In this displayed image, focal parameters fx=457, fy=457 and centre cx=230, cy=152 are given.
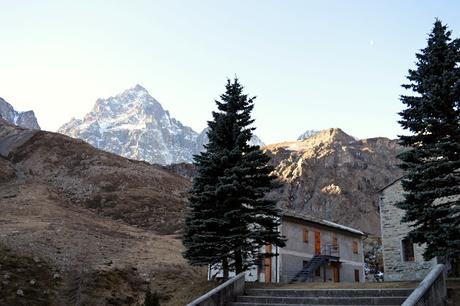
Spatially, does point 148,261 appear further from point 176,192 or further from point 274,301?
point 176,192

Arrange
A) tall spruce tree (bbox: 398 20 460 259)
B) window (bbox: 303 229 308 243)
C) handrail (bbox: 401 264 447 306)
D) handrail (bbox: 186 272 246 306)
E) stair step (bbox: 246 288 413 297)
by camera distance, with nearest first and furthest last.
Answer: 1. handrail (bbox: 401 264 447 306)
2. stair step (bbox: 246 288 413 297)
3. handrail (bbox: 186 272 246 306)
4. tall spruce tree (bbox: 398 20 460 259)
5. window (bbox: 303 229 308 243)

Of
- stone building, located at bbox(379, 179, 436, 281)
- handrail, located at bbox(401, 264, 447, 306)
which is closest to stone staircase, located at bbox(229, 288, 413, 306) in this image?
handrail, located at bbox(401, 264, 447, 306)

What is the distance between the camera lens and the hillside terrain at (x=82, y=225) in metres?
23.8

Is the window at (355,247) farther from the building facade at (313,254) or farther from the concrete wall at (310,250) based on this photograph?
the concrete wall at (310,250)

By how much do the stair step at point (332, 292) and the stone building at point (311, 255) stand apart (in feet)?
42.0

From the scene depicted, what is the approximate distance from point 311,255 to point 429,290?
21879 millimetres

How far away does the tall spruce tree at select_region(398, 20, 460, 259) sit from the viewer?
15.8m

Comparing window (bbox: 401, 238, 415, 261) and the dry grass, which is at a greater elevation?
window (bbox: 401, 238, 415, 261)

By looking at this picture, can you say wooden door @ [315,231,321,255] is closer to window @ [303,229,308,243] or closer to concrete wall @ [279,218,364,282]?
concrete wall @ [279,218,364,282]

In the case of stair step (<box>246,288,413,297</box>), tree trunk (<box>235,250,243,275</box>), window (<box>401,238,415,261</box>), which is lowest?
stair step (<box>246,288,413,297</box>)

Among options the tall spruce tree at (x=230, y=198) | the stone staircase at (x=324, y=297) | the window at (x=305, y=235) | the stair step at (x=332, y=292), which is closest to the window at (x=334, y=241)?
the window at (x=305, y=235)

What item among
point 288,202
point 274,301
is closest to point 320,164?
point 288,202

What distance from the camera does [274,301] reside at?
44.5 ft

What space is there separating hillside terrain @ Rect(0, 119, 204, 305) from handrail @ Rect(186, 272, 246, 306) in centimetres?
467
